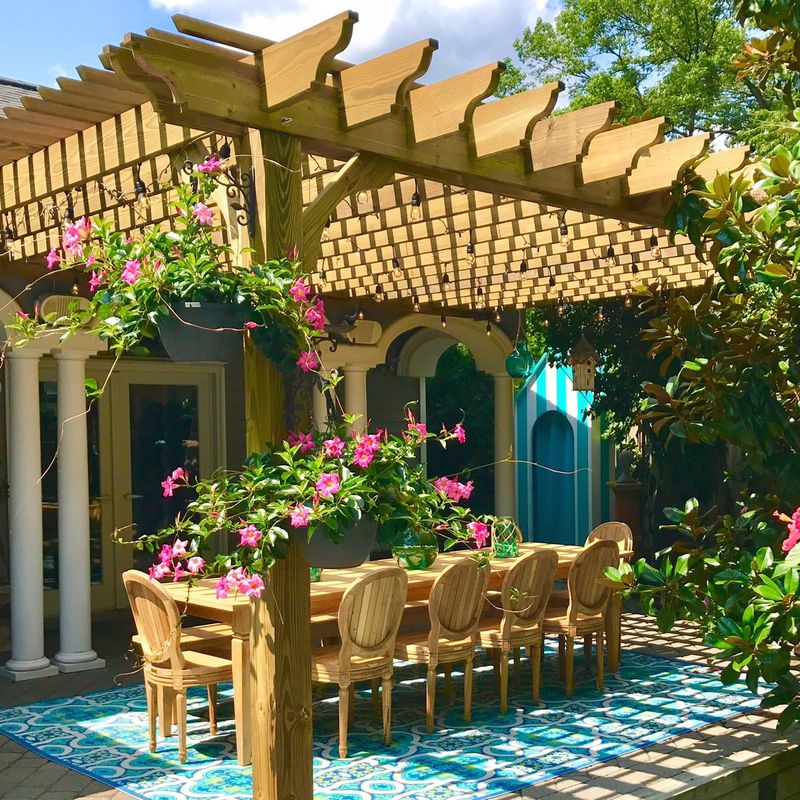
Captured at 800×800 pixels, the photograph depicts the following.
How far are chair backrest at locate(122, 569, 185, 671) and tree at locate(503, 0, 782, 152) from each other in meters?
16.7

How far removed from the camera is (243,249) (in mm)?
3264

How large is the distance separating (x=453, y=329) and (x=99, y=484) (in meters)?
3.54

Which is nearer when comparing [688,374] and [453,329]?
[688,374]

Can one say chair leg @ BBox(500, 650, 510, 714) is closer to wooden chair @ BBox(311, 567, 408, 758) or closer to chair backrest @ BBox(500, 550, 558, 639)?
chair backrest @ BBox(500, 550, 558, 639)

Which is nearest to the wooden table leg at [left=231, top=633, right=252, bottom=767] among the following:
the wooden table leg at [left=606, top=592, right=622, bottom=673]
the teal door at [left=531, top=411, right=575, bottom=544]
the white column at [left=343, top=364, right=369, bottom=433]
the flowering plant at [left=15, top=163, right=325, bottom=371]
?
the flowering plant at [left=15, top=163, right=325, bottom=371]

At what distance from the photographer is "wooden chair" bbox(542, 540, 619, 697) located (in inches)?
245

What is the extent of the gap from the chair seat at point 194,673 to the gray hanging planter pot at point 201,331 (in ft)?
7.41

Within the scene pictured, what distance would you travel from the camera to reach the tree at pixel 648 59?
816 inches

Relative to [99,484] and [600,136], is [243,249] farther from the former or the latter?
[99,484]

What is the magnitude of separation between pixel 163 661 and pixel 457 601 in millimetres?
1496

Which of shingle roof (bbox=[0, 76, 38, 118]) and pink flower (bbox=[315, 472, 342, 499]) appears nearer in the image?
pink flower (bbox=[315, 472, 342, 499])

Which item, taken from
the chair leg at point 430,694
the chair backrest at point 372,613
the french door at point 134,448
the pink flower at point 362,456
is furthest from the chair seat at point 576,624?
the french door at point 134,448

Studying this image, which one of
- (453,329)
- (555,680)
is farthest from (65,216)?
(453,329)

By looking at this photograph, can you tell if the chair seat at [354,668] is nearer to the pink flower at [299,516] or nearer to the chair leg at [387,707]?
the chair leg at [387,707]
